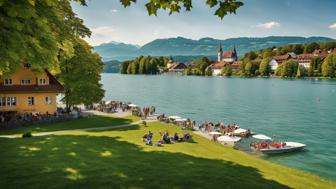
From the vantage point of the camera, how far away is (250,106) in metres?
84.7

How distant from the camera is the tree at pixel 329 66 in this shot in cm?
18475

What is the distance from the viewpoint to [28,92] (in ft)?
150

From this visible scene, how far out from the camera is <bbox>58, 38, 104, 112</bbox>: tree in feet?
160

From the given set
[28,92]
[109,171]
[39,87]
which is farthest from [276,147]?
[28,92]

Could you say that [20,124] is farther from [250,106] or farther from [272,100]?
[272,100]

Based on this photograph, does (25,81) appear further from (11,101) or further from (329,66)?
(329,66)

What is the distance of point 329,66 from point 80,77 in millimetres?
171578

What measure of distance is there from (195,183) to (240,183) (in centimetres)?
243

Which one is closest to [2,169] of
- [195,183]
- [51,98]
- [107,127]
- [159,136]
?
[195,183]

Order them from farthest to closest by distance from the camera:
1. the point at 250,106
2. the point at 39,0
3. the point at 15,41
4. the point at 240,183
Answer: the point at 250,106
the point at 240,183
the point at 39,0
the point at 15,41

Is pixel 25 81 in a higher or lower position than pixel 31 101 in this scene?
higher

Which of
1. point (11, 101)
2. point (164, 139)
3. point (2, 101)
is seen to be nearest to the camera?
point (164, 139)

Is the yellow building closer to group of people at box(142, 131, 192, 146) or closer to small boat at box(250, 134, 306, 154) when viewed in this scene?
group of people at box(142, 131, 192, 146)

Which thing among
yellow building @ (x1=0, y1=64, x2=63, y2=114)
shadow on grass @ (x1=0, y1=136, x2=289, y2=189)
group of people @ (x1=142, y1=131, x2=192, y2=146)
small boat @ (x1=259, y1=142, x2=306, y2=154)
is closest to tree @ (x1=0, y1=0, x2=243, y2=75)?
shadow on grass @ (x1=0, y1=136, x2=289, y2=189)
